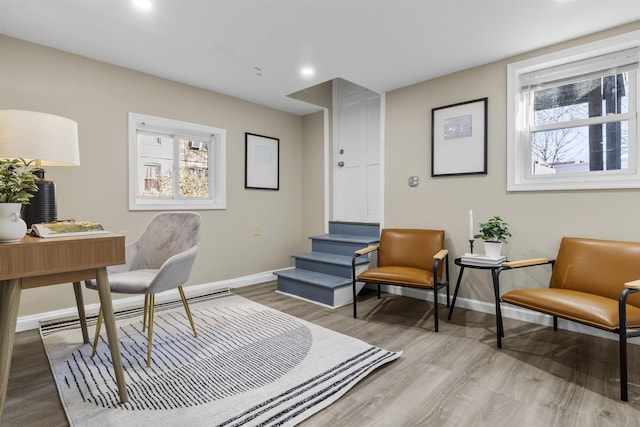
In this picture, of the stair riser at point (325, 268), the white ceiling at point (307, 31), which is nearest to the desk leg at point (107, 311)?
the white ceiling at point (307, 31)

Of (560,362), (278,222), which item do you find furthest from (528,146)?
(278,222)

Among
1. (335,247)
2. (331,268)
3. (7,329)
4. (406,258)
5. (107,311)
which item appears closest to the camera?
(7,329)

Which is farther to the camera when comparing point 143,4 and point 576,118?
point 576,118

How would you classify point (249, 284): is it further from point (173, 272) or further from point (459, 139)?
point (459, 139)

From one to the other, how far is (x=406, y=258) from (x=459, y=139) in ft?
4.24

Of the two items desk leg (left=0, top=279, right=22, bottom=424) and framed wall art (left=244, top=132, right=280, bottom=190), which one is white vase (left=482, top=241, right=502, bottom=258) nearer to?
framed wall art (left=244, top=132, right=280, bottom=190)

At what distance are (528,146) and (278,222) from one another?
3.04 metres

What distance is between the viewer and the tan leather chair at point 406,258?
2.68m

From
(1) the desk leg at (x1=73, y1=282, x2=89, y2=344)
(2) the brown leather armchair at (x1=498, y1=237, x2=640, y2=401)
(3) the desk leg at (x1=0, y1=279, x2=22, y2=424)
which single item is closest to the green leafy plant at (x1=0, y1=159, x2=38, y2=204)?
(3) the desk leg at (x1=0, y1=279, x2=22, y2=424)

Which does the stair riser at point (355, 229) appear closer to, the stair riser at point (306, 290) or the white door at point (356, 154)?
the white door at point (356, 154)

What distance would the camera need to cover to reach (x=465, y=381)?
1792 mm

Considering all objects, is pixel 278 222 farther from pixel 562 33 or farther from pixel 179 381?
pixel 562 33

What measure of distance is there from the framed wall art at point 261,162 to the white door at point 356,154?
2.70ft

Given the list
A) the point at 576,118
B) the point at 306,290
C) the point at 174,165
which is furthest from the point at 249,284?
the point at 576,118
